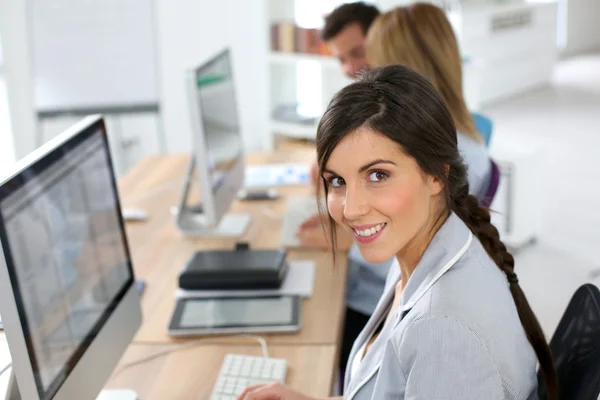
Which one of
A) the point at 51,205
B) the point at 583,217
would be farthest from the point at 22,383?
the point at 583,217

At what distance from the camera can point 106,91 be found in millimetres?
4500

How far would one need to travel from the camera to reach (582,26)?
29.9 feet

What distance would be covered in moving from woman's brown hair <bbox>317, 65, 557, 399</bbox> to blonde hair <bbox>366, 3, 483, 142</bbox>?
886 millimetres

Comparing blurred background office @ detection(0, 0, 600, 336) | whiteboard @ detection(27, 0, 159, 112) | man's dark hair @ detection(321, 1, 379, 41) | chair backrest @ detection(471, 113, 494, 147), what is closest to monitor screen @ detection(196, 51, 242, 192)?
man's dark hair @ detection(321, 1, 379, 41)

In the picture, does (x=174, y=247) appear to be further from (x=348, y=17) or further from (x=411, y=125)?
(x=411, y=125)

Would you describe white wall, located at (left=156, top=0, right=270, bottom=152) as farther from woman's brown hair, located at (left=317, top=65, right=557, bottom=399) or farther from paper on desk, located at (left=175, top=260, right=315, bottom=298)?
woman's brown hair, located at (left=317, top=65, right=557, bottom=399)

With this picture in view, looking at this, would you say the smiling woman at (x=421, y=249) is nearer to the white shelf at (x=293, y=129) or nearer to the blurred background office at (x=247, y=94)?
the blurred background office at (x=247, y=94)

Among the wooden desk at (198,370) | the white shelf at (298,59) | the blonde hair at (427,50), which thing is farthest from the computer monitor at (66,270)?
the white shelf at (298,59)

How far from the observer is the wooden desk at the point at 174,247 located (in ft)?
5.83

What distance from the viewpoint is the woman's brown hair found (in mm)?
1173

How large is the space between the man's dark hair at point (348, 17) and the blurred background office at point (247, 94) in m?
1.21

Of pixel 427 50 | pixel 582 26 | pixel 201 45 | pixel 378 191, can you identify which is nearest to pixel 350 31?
pixel 427 50

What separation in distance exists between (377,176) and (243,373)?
1.89ft

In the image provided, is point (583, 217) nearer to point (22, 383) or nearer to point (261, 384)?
point (261, 384)
